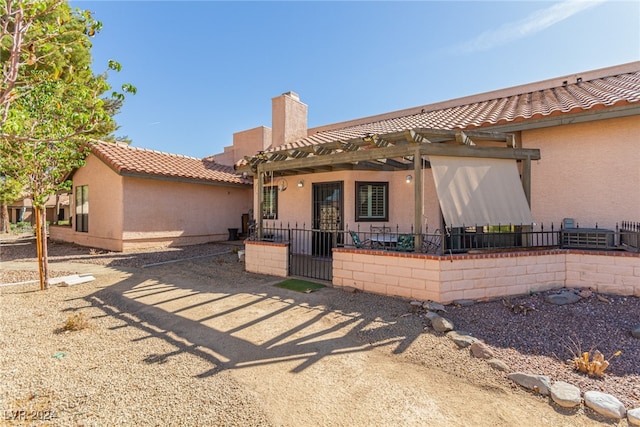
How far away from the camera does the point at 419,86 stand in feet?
49.5

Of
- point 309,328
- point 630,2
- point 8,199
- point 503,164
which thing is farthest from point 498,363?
point 8,199

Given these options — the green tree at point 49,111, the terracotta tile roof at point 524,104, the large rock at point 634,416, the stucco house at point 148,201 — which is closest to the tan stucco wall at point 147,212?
the stucco house at point 148,201

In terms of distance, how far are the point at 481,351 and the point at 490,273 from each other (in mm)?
2448

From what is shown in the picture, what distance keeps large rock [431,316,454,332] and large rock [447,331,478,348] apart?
8cm

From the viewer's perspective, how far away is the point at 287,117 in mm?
15406

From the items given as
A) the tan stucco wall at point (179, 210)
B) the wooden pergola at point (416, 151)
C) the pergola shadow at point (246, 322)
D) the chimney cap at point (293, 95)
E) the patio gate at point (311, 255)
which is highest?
the chimney cap at point (293, 95)

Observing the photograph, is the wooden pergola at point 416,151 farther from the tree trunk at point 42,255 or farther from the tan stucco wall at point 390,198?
the tree trunk at point 42,255

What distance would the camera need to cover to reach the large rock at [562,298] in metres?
5.80

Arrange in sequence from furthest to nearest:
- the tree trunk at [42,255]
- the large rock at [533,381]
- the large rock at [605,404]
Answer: the tree trunk at [42,255], the large rock at [533,381], the large rock at [605,404]

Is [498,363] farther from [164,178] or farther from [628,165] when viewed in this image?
[164,178]

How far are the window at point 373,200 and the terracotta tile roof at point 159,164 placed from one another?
340 inches

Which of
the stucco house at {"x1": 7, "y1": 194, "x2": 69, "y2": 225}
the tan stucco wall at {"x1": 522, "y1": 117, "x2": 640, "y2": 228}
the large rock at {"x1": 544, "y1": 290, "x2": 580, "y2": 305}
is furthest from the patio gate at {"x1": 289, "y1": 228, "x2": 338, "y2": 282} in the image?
the stucco house at {"x1": 7, "y1": 194, "x2": 69, "y2": 225}

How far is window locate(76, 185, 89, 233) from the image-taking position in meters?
15.0

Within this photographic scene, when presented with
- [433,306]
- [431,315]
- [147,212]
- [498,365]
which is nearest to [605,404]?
[498,365]
